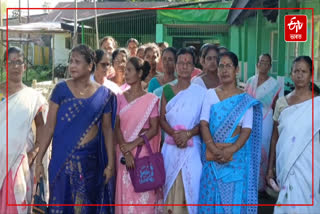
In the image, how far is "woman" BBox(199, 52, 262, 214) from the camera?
420 cm

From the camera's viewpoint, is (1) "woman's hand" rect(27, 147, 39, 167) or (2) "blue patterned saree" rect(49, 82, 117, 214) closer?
(2) "blue patterned saree" rect(49, 82, 117, 214)

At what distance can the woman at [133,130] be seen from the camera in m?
4.42

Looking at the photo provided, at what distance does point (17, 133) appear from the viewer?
4344 millimetres

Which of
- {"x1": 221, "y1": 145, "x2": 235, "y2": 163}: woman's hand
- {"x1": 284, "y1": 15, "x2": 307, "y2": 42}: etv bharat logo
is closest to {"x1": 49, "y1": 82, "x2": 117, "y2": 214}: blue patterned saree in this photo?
{"x1": 221, "y1": 145, "x2": 235, "y2": 163}: woman's hand

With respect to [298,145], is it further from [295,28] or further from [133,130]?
[295,28]

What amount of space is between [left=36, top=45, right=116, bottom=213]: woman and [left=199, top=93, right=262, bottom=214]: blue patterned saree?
969 mm

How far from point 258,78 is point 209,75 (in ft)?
4.96

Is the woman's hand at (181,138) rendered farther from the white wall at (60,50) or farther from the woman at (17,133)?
the white wall at (60,50)

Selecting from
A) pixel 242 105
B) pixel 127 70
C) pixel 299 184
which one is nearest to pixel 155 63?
pixel 127 70

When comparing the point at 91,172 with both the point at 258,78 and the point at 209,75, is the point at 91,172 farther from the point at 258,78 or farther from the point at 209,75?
the point at 258,78

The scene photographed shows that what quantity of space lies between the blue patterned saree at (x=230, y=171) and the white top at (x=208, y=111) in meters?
0.04

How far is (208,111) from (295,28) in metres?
4.00

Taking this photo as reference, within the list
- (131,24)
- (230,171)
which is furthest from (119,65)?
(131,24)

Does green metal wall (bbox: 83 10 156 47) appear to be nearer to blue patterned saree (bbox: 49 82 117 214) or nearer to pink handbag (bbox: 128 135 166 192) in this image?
pink handbag (bbox: 128 135 166 192)
